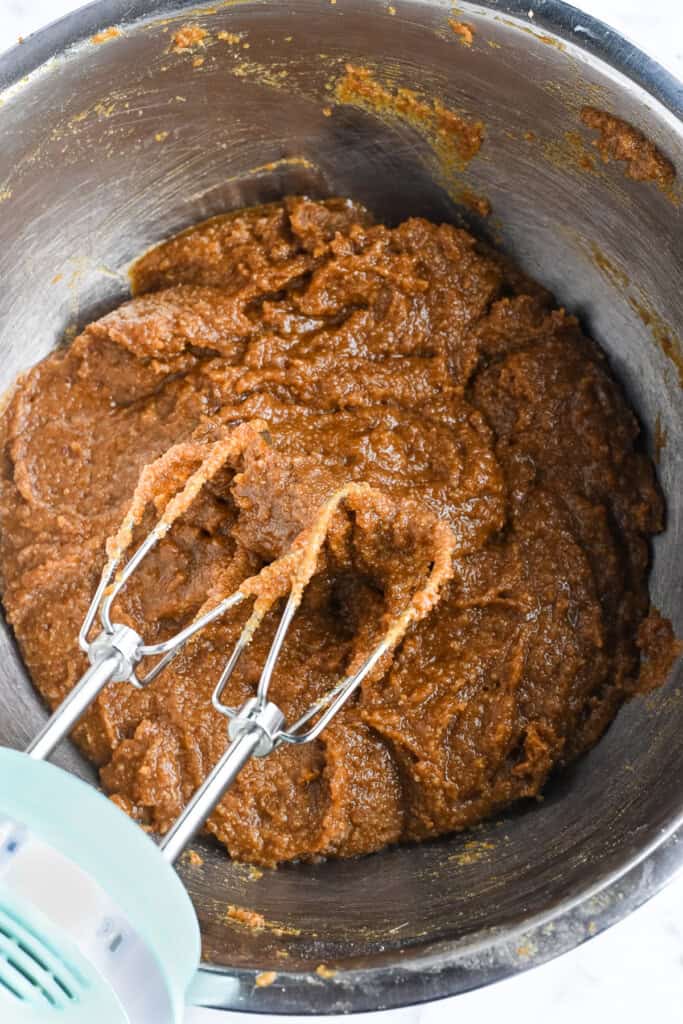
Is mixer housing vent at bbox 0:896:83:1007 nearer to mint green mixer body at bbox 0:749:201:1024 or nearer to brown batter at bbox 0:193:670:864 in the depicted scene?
mint green mixer body at bbox 0:749:201:1024

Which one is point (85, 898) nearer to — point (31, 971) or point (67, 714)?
point (31, 971)

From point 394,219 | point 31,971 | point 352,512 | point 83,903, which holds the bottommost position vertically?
point 31,971

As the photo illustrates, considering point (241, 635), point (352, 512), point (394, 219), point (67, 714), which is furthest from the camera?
point (394, 219)

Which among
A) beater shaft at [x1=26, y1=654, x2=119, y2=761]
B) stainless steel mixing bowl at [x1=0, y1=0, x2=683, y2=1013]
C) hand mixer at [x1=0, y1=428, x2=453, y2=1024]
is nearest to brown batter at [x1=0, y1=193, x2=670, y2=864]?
stainless steel mixing bowl at [x1=0, y1=0, x2=683, y2=1013]

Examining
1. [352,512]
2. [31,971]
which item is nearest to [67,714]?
[31,971]

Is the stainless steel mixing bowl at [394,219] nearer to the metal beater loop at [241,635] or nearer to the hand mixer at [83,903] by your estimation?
the hand mixer at [83,903]

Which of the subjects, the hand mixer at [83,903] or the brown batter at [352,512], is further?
the brown batter at [352,512]

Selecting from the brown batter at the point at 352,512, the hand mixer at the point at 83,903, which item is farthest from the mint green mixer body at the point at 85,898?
the brown batter at the point at 352,512
